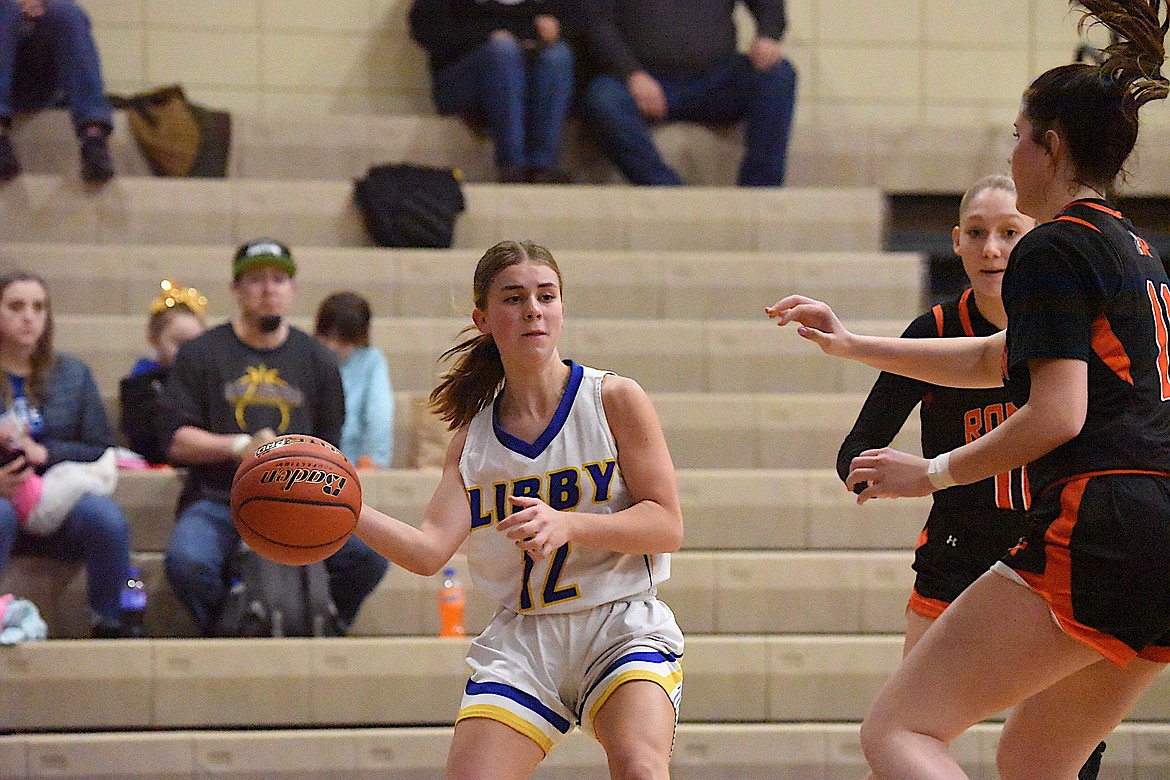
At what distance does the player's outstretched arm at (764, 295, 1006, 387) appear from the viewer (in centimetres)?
301

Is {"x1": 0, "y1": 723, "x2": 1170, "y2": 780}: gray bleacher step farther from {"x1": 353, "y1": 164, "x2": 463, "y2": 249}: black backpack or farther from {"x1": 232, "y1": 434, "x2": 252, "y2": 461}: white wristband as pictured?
{"x1": 353, "y1": 164, "x2": 463, "y2": 249}: black backpack

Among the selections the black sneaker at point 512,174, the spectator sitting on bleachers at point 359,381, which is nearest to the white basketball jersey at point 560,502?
the spectator sitting on bleachers at point 359,381

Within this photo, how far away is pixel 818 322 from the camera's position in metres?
3.02

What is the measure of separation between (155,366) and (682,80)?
3548 mm

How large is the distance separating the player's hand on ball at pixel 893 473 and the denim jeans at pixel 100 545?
331cm

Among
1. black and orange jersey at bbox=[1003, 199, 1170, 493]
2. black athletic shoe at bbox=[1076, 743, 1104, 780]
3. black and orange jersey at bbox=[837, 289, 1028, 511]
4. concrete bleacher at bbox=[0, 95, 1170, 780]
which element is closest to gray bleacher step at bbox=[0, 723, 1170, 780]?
concrete bleacher at bbox=[0, 95, 1170, 780]

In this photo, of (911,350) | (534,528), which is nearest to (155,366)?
(534,528)

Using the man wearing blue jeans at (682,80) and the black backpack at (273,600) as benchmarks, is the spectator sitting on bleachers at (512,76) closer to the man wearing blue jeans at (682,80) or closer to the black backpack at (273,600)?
the man wearing blue jeans at (682,80)

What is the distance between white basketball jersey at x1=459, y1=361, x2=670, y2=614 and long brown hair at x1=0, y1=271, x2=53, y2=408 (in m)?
2.80

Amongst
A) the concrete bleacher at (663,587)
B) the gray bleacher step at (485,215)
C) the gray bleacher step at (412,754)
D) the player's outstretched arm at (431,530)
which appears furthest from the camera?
the gray bleacher step at (485,215)

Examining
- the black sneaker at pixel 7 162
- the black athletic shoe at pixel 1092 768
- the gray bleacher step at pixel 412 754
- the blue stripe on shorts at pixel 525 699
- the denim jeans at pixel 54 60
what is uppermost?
the denim jeans at pixel 54 60

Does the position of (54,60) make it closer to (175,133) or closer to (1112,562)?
(175,133)

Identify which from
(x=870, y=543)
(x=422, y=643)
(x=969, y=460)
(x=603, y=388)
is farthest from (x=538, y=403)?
(x=870, y=543)

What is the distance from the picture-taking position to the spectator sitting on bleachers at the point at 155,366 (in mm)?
5754
